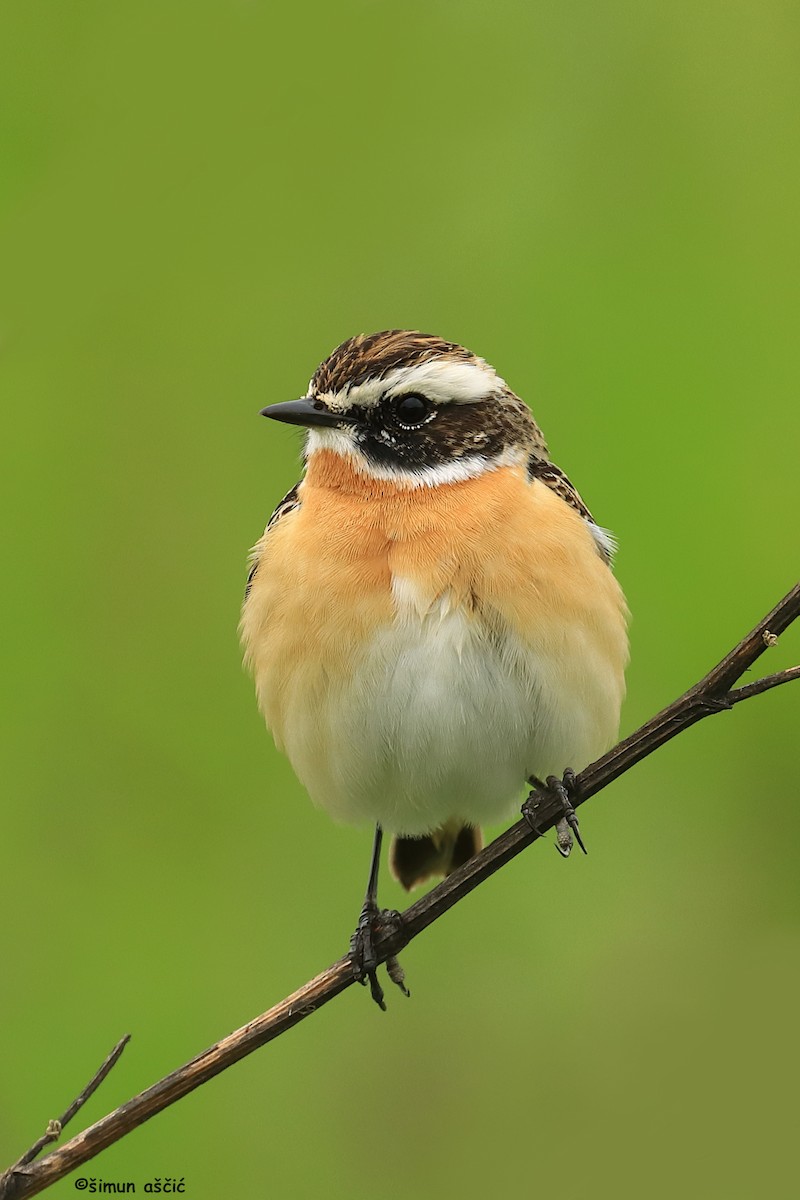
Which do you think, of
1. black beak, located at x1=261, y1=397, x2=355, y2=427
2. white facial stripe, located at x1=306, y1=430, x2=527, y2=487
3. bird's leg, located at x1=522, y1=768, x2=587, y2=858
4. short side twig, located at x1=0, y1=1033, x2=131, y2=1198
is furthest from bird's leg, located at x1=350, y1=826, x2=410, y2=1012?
black beak, located at x1=261, y1=397, x2=355, y2=427

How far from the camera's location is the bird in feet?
17.7

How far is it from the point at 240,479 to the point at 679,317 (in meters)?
2.21

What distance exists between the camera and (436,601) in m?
5.36

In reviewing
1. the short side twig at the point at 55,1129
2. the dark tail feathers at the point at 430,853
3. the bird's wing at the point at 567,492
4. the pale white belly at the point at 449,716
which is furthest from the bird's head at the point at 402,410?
the short side twig at the point at 55,1129

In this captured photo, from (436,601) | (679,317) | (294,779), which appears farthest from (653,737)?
(679,317)

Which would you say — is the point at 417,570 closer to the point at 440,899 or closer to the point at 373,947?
the point at 440,899

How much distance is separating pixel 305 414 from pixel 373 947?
1843mm

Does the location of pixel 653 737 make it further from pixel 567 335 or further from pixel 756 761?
pixel 567 335

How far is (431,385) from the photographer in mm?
5668

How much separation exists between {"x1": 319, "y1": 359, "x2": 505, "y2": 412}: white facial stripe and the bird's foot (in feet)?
5.86

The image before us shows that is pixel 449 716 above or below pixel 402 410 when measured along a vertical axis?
below

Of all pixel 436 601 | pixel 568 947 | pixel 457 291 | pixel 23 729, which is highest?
pixel 457 291

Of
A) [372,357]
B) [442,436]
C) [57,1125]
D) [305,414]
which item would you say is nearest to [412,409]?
[442,436]

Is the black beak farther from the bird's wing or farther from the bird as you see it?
the bird's wing
